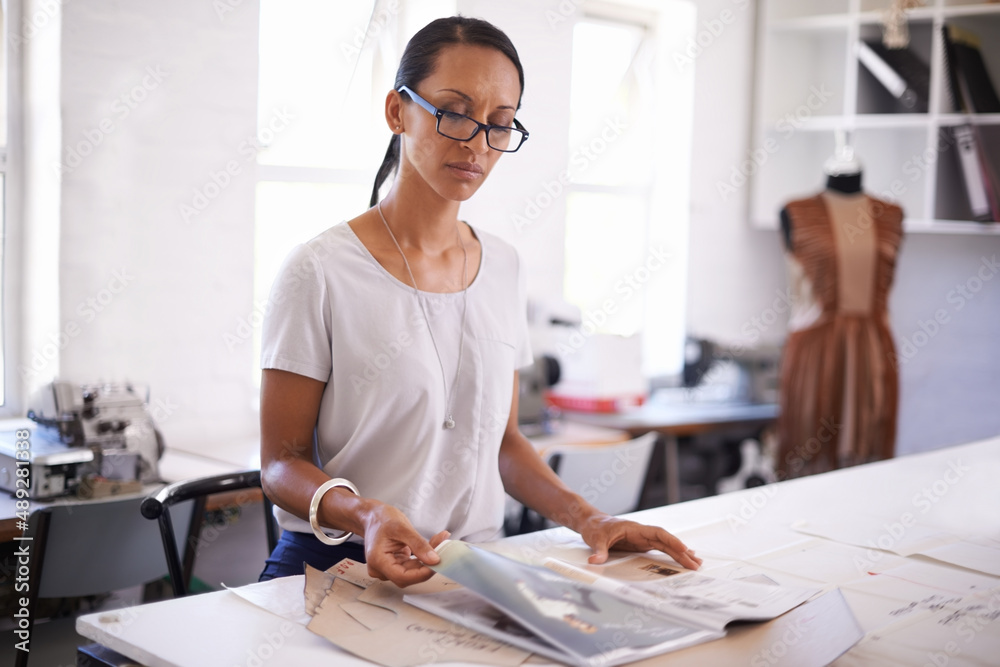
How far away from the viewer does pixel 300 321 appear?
4.69 feet

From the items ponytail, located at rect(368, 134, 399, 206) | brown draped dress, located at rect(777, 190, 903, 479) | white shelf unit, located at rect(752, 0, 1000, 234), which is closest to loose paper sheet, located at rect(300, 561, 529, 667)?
ponytail, located at rect(368, 134, 399, 206)

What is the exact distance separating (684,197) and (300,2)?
1.94 meters

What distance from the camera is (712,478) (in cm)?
383

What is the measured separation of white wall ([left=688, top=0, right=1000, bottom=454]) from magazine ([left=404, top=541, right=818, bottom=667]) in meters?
3.18

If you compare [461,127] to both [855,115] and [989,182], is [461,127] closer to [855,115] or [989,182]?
[989,182]

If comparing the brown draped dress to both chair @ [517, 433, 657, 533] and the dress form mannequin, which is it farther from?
chair @ [517, 433, 657, 533]

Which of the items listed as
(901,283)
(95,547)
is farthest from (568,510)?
(901,283)

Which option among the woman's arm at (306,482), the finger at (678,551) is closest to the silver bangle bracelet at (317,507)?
the woman's arm at (306,482)

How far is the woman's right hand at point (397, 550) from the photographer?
45.0 inches

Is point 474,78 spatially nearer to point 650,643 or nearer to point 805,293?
point 650,643

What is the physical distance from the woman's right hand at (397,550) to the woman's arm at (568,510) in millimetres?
343

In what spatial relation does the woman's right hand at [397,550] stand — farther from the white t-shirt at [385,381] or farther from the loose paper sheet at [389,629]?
the white t-shirt at [385,381]

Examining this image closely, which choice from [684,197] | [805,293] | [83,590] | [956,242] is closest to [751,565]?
[83,590]

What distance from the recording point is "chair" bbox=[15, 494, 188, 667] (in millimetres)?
1875
